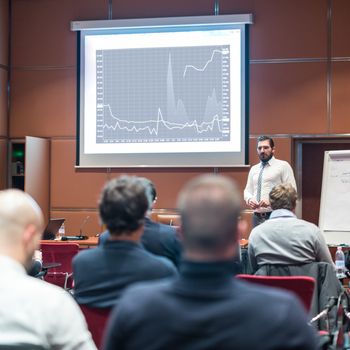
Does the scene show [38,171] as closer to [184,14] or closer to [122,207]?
[184,14]

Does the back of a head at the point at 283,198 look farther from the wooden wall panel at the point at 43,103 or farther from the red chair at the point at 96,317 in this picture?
the wooden wall panel at the point at 43,103

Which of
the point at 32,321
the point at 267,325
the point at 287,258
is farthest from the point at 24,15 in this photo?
the point at 267,325

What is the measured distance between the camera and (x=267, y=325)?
1153mm

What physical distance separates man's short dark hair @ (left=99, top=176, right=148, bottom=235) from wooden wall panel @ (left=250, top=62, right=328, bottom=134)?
5343mm

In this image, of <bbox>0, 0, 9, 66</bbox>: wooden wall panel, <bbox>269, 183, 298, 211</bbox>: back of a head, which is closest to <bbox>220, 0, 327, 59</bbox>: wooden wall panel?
<bbox>0, 0, 9, 66</bbox>: wooden wall panel

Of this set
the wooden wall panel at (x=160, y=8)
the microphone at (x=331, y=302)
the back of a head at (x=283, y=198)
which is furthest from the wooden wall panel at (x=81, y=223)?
the microphone at (x=331, y=302)

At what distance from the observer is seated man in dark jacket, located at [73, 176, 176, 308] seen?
6.81ft

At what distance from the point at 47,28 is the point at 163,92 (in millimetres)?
1855

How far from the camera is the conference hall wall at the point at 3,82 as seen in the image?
25.3ft

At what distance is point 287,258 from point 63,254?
2.54 metres

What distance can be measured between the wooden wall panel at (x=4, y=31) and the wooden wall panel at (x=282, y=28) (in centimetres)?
303

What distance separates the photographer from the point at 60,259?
5.48 metres

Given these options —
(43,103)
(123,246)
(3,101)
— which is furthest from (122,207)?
(3,101)

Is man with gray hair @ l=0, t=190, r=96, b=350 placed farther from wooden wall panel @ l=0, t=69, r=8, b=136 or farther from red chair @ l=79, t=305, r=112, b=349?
wooden wall panel @ l=0, t=69, r=8, b=136
